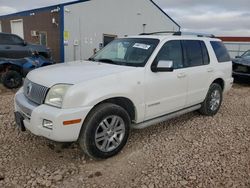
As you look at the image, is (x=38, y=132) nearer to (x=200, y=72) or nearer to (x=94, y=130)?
(x=94, y=130)

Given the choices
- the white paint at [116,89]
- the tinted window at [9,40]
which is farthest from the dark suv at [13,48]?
the white paint at [116,89]

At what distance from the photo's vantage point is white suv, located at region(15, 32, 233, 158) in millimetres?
2949

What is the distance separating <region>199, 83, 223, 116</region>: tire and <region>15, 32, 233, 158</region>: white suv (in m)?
0.25

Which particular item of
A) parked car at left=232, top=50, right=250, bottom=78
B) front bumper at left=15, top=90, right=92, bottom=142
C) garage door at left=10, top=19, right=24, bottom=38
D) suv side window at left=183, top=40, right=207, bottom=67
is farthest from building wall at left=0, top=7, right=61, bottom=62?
front bumper at left=15, top=90, right=92, bottom=142

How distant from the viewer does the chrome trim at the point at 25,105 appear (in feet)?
10.2

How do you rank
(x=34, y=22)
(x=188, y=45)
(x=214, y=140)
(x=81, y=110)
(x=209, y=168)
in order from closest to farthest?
(x=81, y=110) < (x=209, y=168) < (x=214, y=140) < (x=188, y=45) < (x=34, y=22)

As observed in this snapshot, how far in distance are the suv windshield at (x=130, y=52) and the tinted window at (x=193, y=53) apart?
794mm

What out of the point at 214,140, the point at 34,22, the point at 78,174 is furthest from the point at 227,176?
the point at 34,22

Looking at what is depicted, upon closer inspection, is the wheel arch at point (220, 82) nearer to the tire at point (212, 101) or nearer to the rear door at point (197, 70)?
the tire at point (212, 101)

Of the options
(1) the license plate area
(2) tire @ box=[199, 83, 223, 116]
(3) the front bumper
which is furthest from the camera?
(2) tire @ box=[199, 83, 223, 116]

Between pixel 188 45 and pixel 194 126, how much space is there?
1.54m

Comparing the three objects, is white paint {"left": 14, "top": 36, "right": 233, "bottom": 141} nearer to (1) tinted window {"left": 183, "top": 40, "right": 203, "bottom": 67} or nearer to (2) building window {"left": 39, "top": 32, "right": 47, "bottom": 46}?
(1) tinted window {"left": 183, "top": 40, "right": 203, "bottom": 67}

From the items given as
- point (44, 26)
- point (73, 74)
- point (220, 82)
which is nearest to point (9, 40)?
point (44, 26)

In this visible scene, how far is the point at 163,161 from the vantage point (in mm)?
3395
